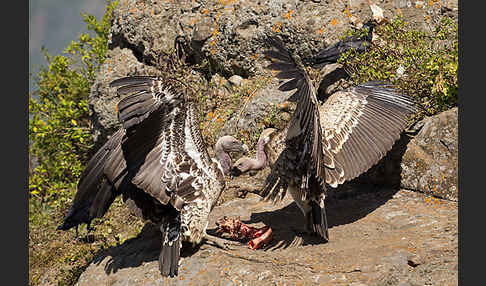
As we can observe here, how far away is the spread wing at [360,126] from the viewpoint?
14.2 feet

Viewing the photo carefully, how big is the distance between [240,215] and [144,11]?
15.2 feet

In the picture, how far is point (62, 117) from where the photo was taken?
8078 mm

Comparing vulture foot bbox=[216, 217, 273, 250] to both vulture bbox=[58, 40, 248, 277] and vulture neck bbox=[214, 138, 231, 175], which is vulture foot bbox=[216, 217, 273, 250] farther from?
vulture neck bbox=[214, 138, 231, 175]

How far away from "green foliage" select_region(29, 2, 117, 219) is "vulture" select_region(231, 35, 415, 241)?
4.03 m

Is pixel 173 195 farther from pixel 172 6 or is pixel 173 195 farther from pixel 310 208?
pixel 172 6

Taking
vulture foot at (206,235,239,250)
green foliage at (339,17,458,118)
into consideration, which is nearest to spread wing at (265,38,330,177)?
vulture foot at (206,235,239,250)

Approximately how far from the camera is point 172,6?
7.92 meters

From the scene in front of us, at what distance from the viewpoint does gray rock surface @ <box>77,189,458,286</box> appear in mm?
3359

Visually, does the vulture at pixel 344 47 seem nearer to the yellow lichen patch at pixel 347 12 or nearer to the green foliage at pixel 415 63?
the green foliage at pixel 415 63

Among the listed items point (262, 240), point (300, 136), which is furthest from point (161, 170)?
point (300, 136)

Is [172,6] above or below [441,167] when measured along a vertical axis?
above

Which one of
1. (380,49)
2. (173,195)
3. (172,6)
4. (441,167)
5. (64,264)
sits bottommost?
(64,264)

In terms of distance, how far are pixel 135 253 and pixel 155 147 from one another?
1.25m

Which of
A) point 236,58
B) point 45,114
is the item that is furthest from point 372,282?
point 45,114
